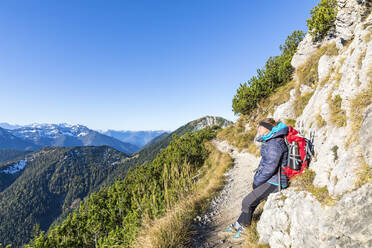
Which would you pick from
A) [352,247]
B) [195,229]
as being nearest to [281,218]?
[352,247]

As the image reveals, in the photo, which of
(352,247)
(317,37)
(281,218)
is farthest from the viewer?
(317,37)

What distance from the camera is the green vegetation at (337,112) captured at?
13.3 ft

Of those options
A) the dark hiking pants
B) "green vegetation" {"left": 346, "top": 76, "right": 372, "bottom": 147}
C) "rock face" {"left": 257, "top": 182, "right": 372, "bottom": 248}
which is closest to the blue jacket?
the dark hiking pants

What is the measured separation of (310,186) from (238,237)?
2.23m

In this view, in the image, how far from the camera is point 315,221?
3008 millimetres

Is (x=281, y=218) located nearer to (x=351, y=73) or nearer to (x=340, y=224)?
(x=340, y=224)

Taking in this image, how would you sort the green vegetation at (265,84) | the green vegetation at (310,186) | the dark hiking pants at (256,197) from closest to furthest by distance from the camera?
the green vegetation at (310,186)
the dark hiking pants at (256,197)
the green vegetation at (265,84)

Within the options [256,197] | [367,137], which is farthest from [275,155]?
[367,137]

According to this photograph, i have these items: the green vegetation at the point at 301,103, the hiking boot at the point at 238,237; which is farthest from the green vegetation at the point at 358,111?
the green vegetation at the point at 301,103

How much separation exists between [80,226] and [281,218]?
36.9m

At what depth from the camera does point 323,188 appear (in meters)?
3.38

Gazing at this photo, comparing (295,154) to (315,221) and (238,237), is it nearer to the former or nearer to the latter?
(315,221)

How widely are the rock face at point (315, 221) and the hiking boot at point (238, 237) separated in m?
0.66

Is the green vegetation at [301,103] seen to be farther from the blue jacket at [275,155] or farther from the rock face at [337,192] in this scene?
the blue jacket at [275,155]
